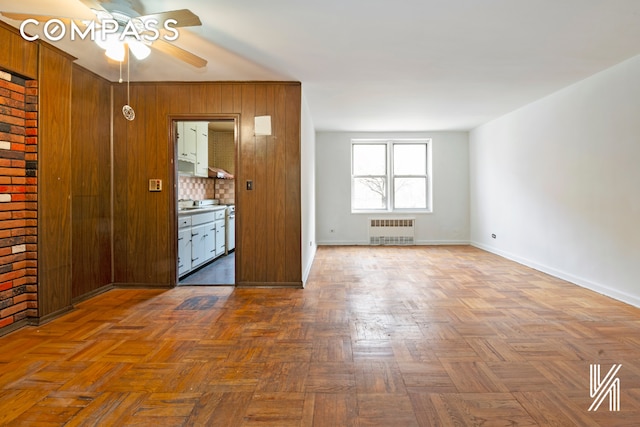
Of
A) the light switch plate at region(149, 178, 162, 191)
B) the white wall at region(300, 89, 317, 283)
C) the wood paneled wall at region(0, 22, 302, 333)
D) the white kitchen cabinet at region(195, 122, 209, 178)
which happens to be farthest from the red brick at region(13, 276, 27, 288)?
the white kitchen cabinet at region(195, 122, 209, 178)

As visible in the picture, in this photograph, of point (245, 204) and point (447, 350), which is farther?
point (245, 204)

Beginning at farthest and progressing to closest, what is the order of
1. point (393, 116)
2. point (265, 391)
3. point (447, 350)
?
point (393, 116)
point (447, 350)
point (265, 391)

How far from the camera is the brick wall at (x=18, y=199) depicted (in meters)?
2.56

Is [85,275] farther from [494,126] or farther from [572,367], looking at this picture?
[494,126]

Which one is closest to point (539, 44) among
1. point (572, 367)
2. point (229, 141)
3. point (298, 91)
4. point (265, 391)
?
point (298, 91)

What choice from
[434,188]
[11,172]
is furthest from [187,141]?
[434,188]

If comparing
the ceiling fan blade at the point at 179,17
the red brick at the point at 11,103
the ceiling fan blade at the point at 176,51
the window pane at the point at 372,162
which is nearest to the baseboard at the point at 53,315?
the red brick at the point at 11,103

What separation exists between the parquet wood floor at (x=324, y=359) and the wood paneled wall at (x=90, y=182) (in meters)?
0.29

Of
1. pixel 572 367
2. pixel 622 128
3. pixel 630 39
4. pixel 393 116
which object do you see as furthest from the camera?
pixel 393 116

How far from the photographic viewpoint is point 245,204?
386 centimetres

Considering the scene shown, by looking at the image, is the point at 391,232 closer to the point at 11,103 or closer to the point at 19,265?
the point at 19,265

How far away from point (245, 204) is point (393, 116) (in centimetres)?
320

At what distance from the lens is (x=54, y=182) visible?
113 inches

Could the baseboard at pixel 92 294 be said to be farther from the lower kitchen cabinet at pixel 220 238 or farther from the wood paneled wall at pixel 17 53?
the wood paneled wall at pixel 17 53
